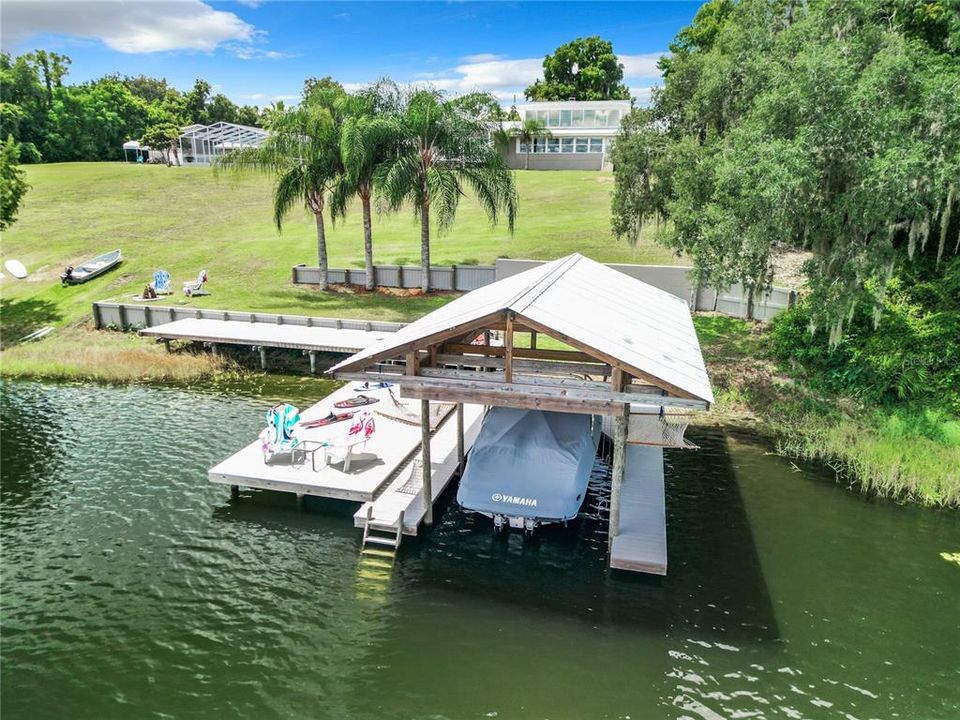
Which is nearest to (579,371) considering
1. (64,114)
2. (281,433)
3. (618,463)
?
(618,463)

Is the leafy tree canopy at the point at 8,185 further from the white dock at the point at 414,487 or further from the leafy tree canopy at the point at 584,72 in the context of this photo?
the leafy tree canopy at the point at 584,72

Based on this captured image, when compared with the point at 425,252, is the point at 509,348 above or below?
below

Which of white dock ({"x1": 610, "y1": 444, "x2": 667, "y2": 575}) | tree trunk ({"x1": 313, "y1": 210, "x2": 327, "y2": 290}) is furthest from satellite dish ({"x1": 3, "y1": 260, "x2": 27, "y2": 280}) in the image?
white dock ({"x1": 610, "y1": 444, "x2": 667, "y2": 575})

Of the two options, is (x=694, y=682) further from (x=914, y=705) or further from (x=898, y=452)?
(x=898, y=452)

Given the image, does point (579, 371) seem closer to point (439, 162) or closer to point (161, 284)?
point (439, 162)

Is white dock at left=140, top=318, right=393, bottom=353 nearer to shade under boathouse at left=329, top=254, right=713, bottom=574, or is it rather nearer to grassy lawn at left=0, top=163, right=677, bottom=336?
grassy lawn at left=0, top=163, right=677, bottom=336
